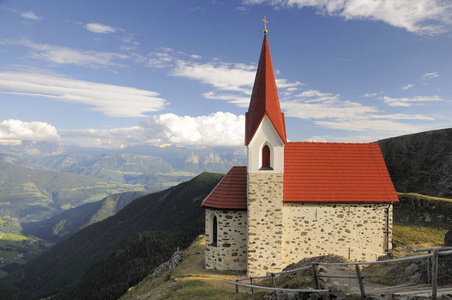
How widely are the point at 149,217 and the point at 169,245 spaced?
90.8 m

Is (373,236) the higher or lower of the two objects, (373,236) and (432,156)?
the lower

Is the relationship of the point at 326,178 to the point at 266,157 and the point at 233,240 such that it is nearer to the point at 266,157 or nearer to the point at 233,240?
the point at 266,157

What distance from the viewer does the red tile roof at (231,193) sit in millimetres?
22266

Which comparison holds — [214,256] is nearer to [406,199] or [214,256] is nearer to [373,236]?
[373,236]

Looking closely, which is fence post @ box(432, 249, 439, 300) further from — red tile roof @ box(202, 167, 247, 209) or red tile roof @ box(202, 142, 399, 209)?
red tile roof @ box(202, 167, 247, 209)

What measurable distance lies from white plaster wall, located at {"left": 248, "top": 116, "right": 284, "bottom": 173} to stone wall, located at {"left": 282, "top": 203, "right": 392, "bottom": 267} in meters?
4.17

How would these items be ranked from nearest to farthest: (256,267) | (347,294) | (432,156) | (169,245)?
(347,294) < (256,267) < (432,156) < (169,245)

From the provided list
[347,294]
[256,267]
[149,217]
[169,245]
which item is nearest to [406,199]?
[256,267]

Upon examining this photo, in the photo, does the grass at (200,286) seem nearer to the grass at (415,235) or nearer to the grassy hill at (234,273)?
the grassy hill at (234,273)

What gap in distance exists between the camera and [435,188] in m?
49.6

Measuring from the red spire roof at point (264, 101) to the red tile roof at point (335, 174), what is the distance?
4.22 metres

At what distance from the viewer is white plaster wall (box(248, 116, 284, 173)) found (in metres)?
20.4

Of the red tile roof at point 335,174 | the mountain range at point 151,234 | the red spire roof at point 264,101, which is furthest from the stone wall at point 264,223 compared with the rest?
the mountain range at point 151,234

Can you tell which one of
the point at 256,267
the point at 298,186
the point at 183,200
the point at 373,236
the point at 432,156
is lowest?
the point at 183,200
